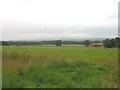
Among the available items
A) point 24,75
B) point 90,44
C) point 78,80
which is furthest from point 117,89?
point 90,44

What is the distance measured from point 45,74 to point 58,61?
3.06 metres

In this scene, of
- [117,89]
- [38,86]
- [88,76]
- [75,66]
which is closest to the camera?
[117,89]

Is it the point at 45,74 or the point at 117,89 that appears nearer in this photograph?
the point at 117,89

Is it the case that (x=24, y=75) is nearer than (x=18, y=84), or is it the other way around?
(x=18, y=84)

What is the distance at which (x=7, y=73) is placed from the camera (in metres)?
9.66

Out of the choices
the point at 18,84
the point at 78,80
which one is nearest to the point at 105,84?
the point at 78,80

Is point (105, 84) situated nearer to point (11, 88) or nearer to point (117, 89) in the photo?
point (117, 89)

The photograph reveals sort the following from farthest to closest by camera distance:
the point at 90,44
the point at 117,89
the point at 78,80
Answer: the point at 90,44
the point at 78,80
the point at 117,89

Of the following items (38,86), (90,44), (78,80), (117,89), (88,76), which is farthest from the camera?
(90,44)

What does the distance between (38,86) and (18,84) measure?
656 millimetres

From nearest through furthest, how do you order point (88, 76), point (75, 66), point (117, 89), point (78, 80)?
point (117, 89) < point (78, 80) < point (88, 76) < point (75, 66)

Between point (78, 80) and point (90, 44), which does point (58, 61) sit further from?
point (90, 44)

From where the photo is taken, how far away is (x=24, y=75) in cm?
963

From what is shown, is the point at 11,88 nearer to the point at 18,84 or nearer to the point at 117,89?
the point at 18,84
